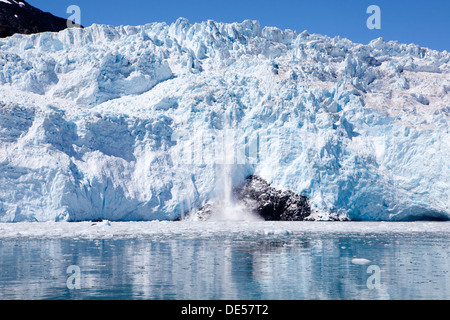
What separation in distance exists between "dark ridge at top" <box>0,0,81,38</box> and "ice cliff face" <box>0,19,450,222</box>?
17294 mm

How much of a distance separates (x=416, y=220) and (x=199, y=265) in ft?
60.1

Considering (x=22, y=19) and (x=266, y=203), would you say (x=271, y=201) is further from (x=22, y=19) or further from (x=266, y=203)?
(x=22, y=19)

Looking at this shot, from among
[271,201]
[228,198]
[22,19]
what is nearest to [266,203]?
[271,201]

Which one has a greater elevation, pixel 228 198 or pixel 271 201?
pixel 228 198

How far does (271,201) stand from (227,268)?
15643mm

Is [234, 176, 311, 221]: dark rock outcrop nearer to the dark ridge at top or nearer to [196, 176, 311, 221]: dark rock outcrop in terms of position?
[196, 176, 311, 221]: dark rock outcrop

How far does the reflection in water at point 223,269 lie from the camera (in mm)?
7617

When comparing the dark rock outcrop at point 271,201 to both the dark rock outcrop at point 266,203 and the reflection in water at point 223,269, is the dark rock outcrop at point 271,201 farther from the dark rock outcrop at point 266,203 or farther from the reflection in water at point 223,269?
the reflection in water at point 223,269

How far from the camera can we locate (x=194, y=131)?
86.4 feet

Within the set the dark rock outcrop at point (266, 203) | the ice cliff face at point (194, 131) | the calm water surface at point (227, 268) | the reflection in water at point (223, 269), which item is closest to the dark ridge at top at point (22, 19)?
the ice cliff face at point (194, 131)

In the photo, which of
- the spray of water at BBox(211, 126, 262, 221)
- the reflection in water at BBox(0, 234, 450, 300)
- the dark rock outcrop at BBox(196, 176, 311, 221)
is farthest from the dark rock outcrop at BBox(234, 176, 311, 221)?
the reflection in water at BBox(0, 234, 450, 300)

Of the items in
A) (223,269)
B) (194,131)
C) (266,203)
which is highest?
(194,131)
